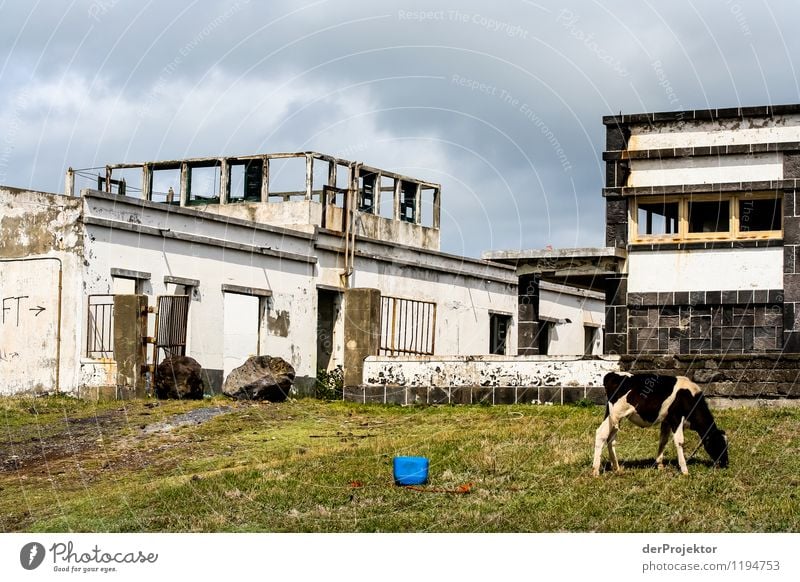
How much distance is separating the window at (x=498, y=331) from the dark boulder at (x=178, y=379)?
15555 mm

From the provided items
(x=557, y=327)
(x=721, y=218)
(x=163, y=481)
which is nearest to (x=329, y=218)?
(x=557, y=327)

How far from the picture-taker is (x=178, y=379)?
2305 cm

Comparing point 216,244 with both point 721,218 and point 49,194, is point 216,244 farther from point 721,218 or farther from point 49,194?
point 721,218

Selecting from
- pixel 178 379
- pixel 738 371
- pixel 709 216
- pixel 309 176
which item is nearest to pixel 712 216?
pixel 709 216

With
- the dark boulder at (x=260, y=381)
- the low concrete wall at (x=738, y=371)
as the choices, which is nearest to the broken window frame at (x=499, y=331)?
the dark boulder at (x=260, y=381)

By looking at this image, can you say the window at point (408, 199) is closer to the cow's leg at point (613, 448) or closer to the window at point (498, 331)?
the window at point (498, 331)

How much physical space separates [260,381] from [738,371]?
344 inches

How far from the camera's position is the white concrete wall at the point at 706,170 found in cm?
2284

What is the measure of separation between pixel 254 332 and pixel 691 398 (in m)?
18.7

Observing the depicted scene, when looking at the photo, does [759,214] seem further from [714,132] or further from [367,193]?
[367,193]

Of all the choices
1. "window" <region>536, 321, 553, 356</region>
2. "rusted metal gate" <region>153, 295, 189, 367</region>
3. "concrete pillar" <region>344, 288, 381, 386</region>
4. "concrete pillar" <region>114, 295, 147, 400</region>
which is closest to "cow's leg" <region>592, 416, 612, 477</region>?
"concrete pillar" <region>344, 288, 381, 386</region>

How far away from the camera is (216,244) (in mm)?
27859
